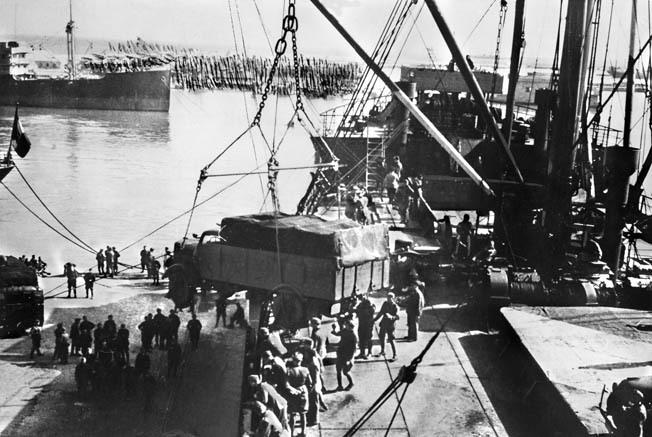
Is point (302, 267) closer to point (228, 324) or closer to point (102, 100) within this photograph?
point (228, 324)

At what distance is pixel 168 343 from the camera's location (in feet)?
48.1

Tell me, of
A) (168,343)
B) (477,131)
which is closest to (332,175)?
(477,131)

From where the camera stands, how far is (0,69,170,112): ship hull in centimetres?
8038

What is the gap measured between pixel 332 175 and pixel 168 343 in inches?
467

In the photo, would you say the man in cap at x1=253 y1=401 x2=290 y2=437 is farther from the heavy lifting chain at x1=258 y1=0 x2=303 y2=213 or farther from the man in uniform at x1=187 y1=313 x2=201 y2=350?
the man in uniform at x1=187 y1=313 x2=201 y2=350

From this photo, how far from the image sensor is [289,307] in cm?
1175

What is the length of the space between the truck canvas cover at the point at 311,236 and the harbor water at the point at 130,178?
7.98m

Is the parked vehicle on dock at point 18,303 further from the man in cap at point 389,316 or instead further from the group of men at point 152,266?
the man in cap at point 389,316

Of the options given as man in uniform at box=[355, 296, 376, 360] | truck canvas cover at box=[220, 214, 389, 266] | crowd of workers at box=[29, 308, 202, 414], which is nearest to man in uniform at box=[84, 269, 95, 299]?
crowd of workers at box=[29, 308, 202, 414]

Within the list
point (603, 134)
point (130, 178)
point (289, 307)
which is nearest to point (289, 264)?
point (289, 307)

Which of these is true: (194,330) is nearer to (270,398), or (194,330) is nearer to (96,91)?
(270,398)

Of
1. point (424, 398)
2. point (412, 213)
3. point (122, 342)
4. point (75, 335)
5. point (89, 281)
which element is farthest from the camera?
point (89, 281)

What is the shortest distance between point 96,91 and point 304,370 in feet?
256

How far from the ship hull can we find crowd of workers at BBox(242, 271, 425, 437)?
7303cm
